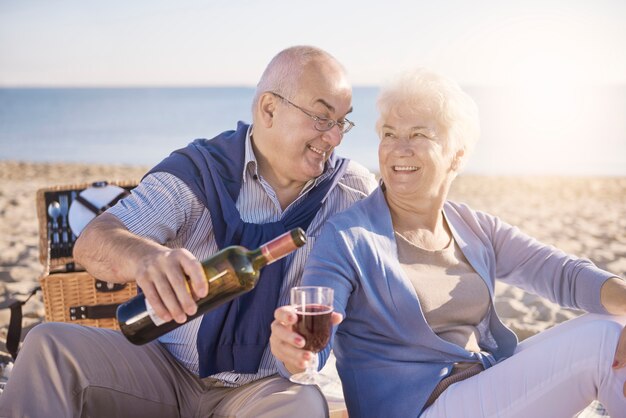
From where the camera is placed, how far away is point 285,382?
2.47 metres

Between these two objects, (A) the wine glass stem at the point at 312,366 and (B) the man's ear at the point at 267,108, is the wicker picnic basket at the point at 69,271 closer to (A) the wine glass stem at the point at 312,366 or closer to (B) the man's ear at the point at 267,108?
(B) the man's ear at the point at 267,108

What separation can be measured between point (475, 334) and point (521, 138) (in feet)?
73.1

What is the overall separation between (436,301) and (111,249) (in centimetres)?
103

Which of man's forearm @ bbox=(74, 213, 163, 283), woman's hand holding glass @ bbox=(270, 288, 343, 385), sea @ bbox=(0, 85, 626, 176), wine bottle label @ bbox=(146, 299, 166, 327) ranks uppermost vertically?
sea @ bbox=(0, 85, 626, 176)

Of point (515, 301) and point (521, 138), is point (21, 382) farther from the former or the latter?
point (521, 138)

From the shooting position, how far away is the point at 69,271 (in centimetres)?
411

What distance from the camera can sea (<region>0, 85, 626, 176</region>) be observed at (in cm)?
1995

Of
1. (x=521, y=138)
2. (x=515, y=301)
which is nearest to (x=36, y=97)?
(x=521, y=138)

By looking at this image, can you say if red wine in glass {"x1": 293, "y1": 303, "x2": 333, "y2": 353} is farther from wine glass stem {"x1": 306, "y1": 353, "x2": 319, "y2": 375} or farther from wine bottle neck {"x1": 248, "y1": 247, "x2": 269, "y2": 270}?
wine bottle neck {"x1": 248, "y1": 247, "x2": 269, "y2": 270}

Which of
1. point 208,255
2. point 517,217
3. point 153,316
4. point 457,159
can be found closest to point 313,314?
point 153,316

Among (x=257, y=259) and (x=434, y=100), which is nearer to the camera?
(x=257, y=259)

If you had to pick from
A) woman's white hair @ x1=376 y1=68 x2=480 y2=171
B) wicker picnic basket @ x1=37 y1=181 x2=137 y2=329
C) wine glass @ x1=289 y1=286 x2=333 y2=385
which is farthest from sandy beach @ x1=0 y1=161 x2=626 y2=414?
woman's white hair @ x1=376 y1=68 x2=480 y2=171

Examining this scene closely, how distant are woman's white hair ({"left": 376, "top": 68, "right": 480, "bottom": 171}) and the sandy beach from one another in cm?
222

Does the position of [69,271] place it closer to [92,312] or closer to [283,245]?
[92,312]
